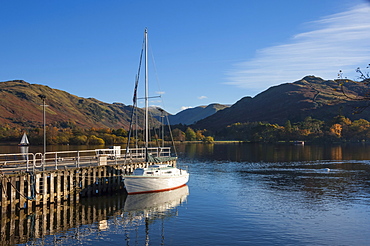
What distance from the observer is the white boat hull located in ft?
129

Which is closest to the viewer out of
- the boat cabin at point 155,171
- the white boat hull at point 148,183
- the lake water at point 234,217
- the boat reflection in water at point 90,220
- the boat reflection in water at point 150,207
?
the lake water at point 234,217

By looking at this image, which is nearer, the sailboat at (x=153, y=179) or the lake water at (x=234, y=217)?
the lake water at (x=234, y=217)

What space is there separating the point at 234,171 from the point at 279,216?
36381mm

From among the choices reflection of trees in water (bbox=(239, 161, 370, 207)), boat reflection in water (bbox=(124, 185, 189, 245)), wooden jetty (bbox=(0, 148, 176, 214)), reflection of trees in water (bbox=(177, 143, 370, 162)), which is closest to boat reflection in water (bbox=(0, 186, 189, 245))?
boat reflection in water (bbox=(124, 185, 189, 245))

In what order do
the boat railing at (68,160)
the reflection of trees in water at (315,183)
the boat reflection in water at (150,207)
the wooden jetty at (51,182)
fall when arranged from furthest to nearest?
the reflection of trees in water at (315,183), the boat railing at (68,160), the wooden jetty at (51,182), the boat reflection in water at (150,207)

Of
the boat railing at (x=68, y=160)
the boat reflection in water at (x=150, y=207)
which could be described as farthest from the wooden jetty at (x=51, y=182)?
the boat reflection in water at (x=150, y=207)

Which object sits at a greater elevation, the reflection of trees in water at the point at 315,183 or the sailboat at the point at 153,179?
the sailboat at the point at 153,179

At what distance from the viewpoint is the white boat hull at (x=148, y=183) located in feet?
129

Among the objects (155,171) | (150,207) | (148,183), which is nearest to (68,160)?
(148,183)

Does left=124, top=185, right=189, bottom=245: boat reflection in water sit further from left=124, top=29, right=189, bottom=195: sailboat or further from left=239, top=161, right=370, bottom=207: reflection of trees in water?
left=239, top=161, right=370, bottom=207: reflection of trees in water

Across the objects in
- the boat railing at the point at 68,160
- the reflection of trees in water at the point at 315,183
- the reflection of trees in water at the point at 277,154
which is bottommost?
the reflection of trees in water at the point at 315,183

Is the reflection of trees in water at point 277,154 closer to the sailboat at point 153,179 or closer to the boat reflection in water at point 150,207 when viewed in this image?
the sailboat at point 153,179

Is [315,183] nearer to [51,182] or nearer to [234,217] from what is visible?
[234,217]

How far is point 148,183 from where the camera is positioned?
132 feet
